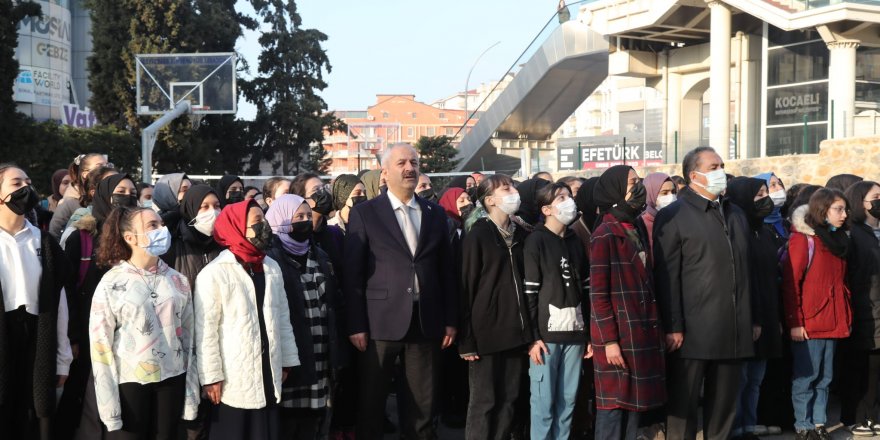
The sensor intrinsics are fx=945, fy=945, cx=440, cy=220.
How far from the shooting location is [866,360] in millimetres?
7723

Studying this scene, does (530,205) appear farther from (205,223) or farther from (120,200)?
(120,200)

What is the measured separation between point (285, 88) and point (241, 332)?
38229 mm

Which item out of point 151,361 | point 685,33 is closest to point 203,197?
point 151,361

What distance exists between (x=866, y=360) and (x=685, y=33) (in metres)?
22.8

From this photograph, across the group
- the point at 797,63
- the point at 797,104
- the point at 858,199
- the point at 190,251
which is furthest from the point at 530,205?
the point at 797,63

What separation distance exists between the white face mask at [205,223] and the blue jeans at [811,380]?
4543 mm

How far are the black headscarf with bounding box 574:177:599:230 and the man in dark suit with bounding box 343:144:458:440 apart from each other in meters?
1.41

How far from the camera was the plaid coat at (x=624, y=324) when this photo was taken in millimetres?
6039

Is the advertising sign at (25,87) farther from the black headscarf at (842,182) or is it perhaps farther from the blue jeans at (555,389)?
the blue jeans at (555,389)

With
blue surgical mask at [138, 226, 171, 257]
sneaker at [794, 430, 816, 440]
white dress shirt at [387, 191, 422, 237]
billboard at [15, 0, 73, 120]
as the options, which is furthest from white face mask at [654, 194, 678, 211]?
billboard at [15, 0, 73, 120]

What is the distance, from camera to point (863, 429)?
7.64 metres

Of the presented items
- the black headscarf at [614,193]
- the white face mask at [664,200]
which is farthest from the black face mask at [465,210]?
the black headscarf at [614,193]

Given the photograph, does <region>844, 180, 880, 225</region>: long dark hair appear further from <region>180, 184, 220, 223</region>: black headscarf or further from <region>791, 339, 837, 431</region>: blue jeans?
<region>180, 184, 220, 223</region>: black headscarf

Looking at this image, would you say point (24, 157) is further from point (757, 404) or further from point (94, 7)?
point (757, 404)
